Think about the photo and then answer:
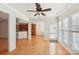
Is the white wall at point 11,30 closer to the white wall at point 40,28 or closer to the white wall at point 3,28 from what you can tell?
the white wall at point 3,28

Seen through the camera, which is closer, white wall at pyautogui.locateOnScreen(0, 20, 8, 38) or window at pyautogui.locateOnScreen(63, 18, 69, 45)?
window at pyautogui.locateOnScreen(63, 18, 69, 45)

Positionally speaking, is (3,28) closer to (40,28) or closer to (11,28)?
(11,28)

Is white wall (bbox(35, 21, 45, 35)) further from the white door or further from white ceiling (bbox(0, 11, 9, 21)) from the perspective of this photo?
white ceiling (bbox(0, 11, 9, 21))

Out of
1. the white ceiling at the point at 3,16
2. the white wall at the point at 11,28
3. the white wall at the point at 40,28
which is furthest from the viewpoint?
the white ceiling at the point at 3,16

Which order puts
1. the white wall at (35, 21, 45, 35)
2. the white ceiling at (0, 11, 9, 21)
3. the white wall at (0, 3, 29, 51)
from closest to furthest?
1. the white wall at (35, 21, 45, 35)
2. the white wall at (0, 3, 29, 51)
3. the white ceiling at (0, 11, 9, 21)

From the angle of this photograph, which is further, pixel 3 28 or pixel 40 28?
pixel 3 28

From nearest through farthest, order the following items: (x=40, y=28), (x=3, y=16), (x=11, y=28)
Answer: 1. (x=40, y=28)
2. (x=11, y=28)
3. (x=3, y=16)

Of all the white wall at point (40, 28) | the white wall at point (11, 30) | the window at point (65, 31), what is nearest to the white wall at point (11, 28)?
the white wall at point (11, 30)

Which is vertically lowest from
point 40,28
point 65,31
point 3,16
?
point 65,31

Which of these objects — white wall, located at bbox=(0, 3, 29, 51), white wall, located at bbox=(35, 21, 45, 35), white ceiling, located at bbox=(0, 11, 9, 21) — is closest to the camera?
white wall, located at bbox=(35, 21, 45, 35)

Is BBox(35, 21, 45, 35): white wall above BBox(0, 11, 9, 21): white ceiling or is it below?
below

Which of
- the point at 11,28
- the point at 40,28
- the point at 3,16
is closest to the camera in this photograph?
the point at 40,28

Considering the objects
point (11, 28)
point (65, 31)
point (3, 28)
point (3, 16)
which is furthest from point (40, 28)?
point (3, 16)

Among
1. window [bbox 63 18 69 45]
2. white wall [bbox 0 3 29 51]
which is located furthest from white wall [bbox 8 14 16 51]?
window [bbox 63 18 69 45]
